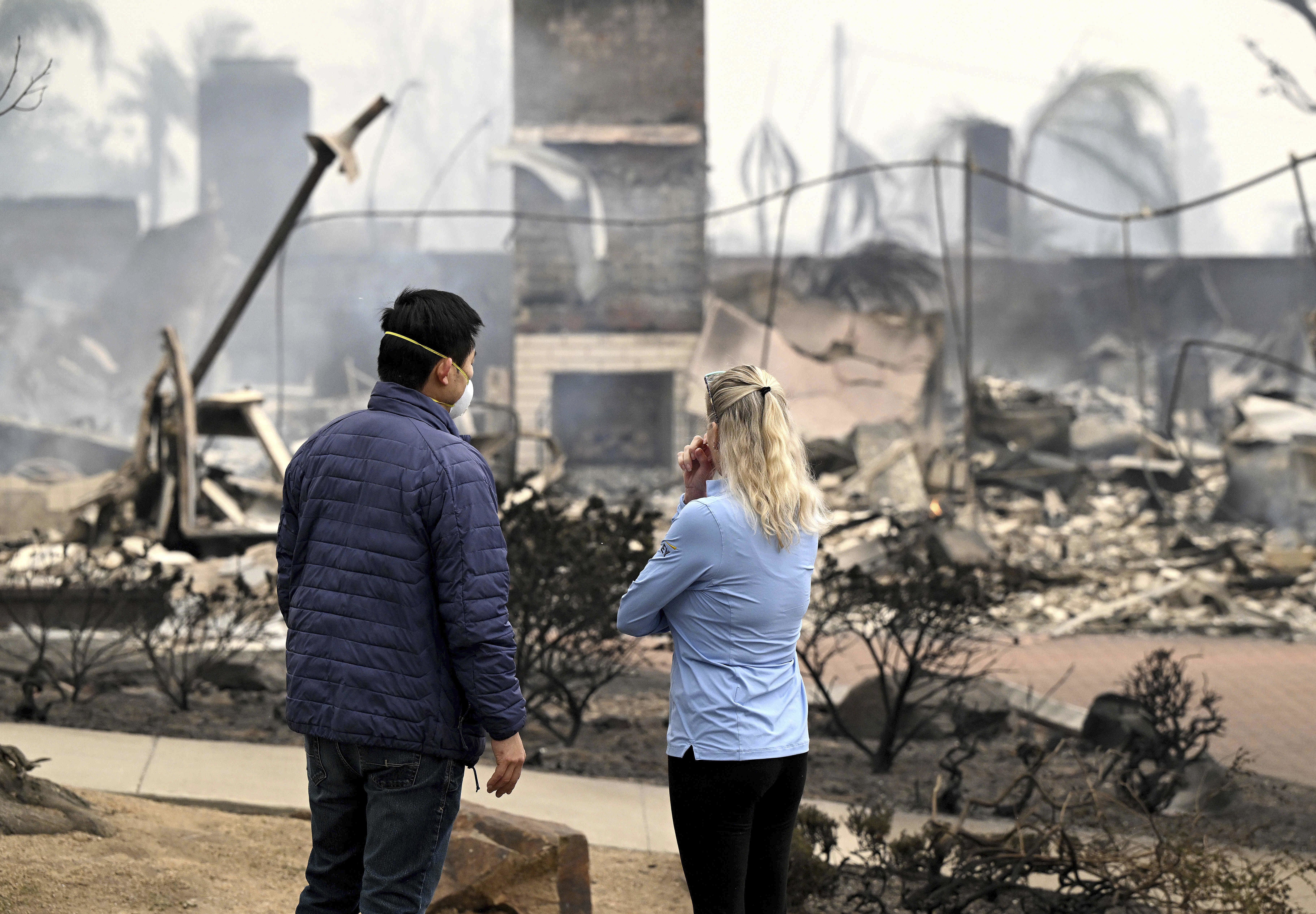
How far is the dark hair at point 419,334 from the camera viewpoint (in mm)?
2205

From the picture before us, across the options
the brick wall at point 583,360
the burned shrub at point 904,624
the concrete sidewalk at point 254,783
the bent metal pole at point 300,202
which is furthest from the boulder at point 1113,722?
the brick wall at point 583,360

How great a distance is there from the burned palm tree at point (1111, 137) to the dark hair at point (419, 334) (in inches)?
813

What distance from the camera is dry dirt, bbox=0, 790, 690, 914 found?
9.34 feet

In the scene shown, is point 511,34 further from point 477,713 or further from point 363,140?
point 477,713

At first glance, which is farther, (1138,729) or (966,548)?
(966,548)

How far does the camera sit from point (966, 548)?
37.4 feet

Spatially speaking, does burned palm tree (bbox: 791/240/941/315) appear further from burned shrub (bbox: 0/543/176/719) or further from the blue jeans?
the blue jeans

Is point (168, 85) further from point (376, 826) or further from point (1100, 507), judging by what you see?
point (376, 826)

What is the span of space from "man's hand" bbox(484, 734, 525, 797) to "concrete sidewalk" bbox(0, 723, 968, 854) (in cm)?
159

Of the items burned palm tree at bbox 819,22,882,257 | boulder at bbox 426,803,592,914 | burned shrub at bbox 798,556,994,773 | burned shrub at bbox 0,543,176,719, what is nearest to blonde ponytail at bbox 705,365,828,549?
boulder at bbox 426,803,592,914

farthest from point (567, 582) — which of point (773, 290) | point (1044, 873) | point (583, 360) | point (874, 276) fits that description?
point (874, 276)

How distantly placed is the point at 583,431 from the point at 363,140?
743 centimetres

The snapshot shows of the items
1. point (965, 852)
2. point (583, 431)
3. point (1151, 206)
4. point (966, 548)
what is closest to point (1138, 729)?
point (965, 852)

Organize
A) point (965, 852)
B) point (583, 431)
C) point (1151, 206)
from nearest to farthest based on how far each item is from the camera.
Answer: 1. point (965, 852)
2. point (583, 431)
3. point (1151, 206)
